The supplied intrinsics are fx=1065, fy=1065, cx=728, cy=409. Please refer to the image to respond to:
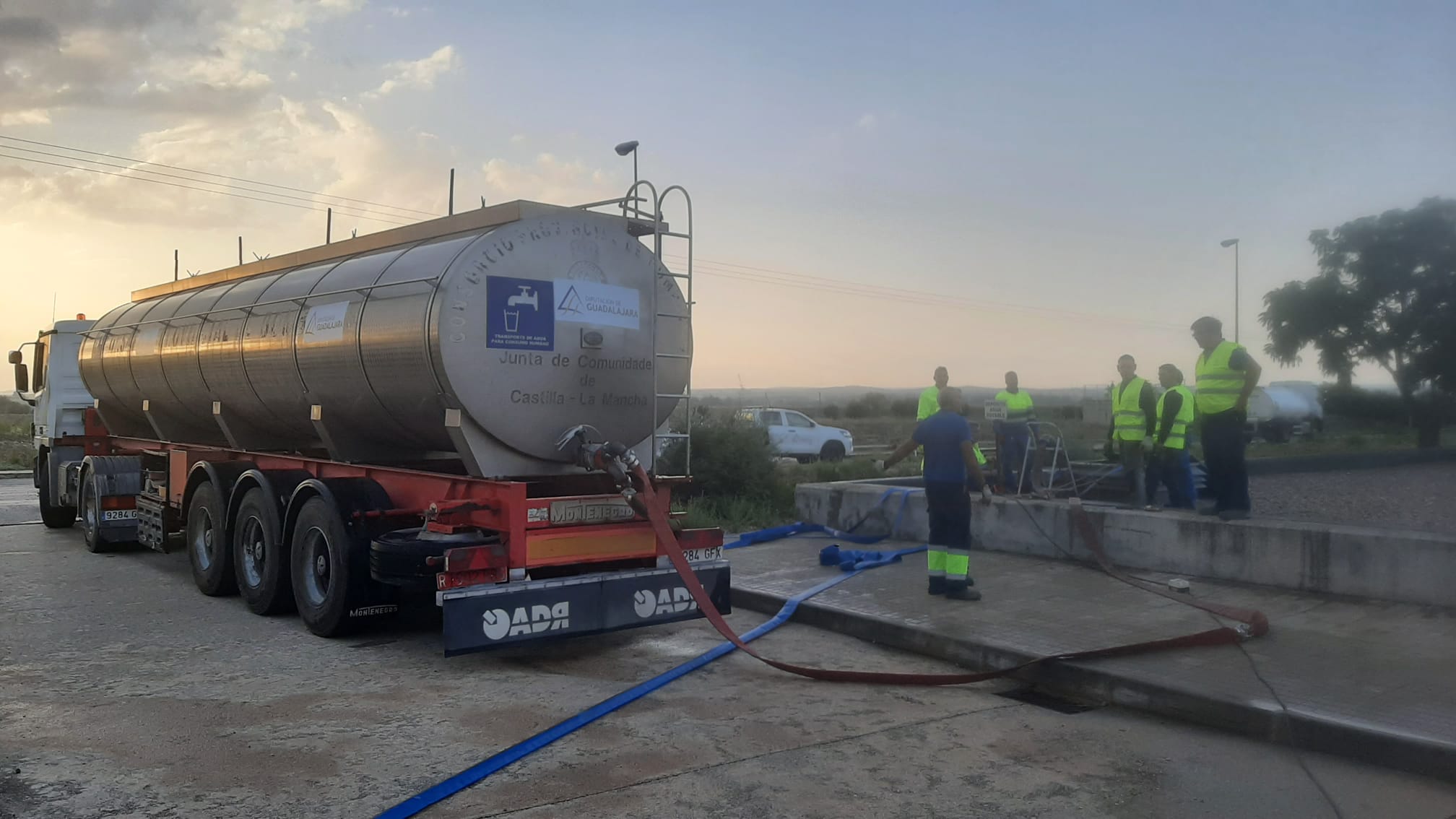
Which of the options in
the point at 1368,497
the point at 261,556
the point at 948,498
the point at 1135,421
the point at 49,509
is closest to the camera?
the point at 948,498

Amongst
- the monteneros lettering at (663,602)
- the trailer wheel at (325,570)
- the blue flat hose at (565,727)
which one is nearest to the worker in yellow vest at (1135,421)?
the blue flat hose at (565,727)

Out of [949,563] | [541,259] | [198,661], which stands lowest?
[198,661]

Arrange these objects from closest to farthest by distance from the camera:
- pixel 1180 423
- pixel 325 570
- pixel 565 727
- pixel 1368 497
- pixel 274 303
Result: pixel 565 727 < pixel 325 570 < pixel 274 303 < pixel 1180 423 < pixel 1368 497

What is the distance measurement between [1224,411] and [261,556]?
8061mm

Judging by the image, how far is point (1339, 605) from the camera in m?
7.57

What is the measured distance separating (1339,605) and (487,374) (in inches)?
243

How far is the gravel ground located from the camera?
1058 cm

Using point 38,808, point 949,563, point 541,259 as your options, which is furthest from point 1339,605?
point 38,808

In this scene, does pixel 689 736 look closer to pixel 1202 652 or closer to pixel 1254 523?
pixel 1202 652

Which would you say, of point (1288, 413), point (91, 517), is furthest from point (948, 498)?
point (1288, 413)

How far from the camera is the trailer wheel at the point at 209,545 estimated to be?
9.29 metres

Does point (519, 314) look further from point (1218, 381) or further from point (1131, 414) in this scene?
point (1131, 414)

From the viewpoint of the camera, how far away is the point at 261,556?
877 centimetres

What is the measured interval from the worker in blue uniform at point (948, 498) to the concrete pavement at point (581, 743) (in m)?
1.20
